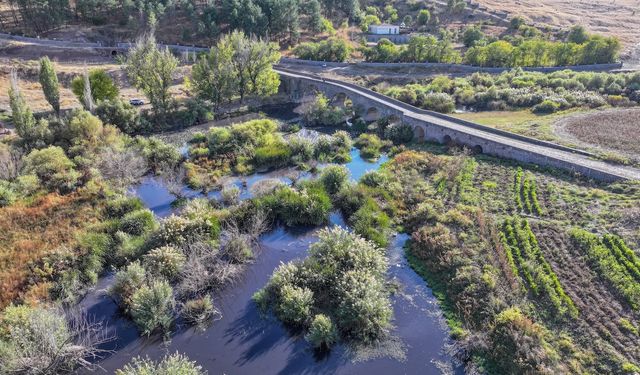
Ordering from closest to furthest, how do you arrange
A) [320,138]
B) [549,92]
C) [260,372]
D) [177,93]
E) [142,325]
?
[260,372] → [142,325] → [320,138] → [549,92] → [177,93]

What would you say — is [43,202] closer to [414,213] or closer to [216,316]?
[216,316]

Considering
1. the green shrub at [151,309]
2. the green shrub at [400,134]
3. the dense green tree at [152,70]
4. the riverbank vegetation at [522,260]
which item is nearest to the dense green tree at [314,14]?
the dense green tree at [152,70]

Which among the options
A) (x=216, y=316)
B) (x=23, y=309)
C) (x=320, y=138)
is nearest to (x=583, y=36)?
(x=320, y=138)

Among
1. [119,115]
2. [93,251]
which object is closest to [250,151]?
[119,115]

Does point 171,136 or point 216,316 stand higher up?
point 171,136

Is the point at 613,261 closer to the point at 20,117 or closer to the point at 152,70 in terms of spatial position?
the point at 152,70

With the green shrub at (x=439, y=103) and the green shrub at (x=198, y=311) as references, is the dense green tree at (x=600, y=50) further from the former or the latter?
the green shrub at (x=198, y=311)
